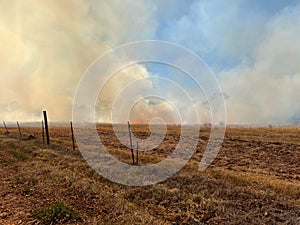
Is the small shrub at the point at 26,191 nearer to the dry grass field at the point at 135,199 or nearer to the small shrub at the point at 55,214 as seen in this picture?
the dry grass field at the point at 135,199

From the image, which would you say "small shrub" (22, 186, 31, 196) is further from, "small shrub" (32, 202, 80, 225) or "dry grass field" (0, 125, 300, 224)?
"small shrub" (32, 202, 80, 225)

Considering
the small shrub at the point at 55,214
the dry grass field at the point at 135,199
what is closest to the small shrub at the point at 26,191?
the dry grass field at the point at 135,199

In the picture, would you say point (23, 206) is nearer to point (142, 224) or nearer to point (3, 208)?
point (3, 208)

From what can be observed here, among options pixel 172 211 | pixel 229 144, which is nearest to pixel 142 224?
pixel 172 211

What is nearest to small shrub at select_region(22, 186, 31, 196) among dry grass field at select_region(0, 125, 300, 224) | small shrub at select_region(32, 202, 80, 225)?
dry grass field at select_region(0, 125, 300, 224)

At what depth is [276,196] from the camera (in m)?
11.6

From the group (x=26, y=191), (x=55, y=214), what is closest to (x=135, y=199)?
(x=55, y=214)

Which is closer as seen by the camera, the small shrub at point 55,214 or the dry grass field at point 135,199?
the small shrub at point 55,214

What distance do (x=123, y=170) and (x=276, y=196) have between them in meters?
8.05

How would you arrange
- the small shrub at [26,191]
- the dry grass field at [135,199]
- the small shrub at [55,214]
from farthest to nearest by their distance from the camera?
the small shrub at [26,191] → the dry grass field at [135,199] → the small shrub at [55,214]

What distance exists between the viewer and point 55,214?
901 cm

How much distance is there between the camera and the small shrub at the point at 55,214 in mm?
8711

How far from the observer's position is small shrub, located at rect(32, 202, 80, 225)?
8.71 m

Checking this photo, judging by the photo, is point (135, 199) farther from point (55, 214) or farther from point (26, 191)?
point (26, 191)
